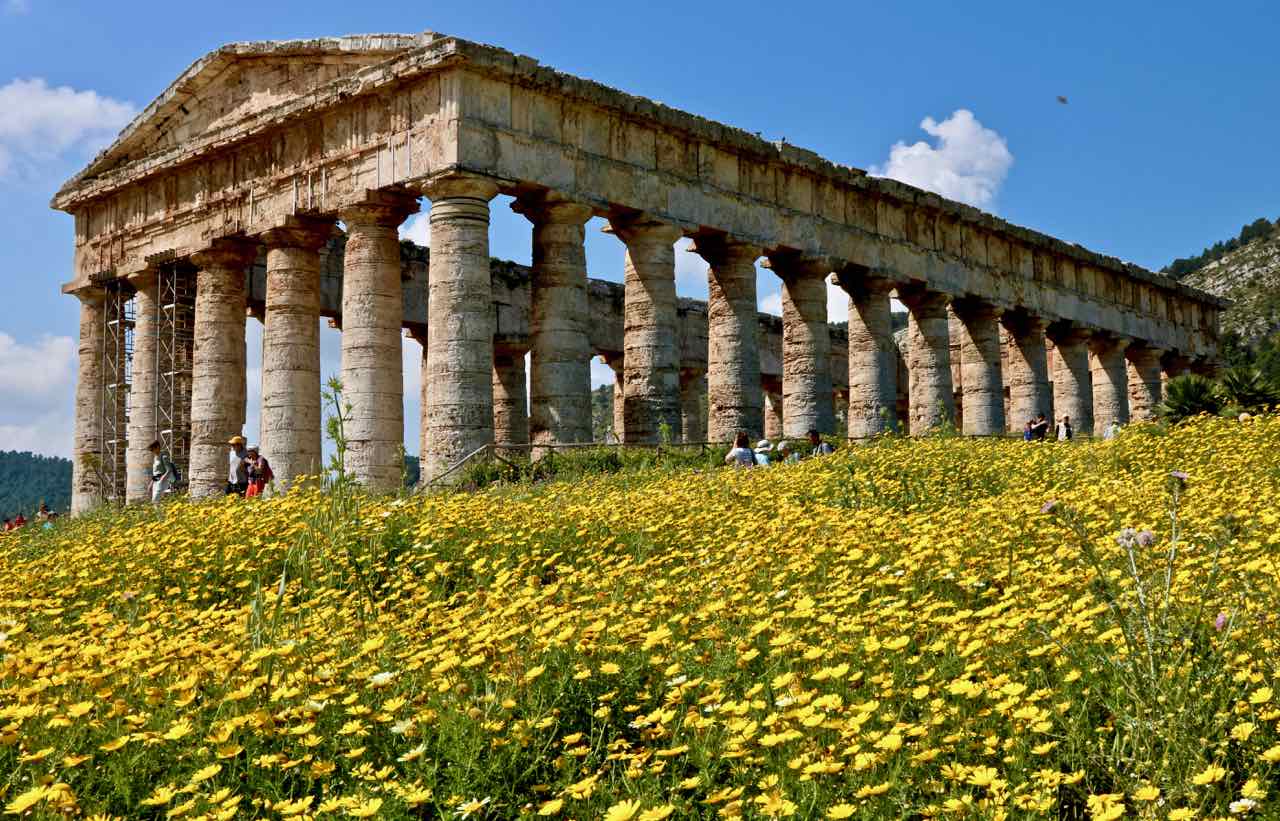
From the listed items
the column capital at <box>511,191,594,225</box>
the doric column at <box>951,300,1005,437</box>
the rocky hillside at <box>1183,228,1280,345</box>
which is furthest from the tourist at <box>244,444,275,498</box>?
the rocky hillside at <box>1183,228,1280,345</box>

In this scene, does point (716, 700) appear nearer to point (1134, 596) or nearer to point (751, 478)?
point (1134, 596)

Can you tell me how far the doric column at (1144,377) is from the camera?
42344mm

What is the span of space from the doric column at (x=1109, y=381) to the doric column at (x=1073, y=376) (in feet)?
7.11

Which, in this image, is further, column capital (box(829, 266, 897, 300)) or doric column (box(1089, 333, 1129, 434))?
doric column (box(1089, 333, 1129, 434))

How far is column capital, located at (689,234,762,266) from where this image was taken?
2608 centimetres

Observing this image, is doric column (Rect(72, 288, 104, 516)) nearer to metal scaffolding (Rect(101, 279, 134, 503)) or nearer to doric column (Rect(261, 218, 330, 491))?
metal scaffolding (Rect(101, 279, 134, 503))

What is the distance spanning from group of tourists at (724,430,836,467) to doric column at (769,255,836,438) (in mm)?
4046

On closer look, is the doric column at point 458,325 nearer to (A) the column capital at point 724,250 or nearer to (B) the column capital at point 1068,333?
(A) the column capital at point 724,250

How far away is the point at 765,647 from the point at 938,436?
1334 centimetres

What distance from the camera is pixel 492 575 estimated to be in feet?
28.7

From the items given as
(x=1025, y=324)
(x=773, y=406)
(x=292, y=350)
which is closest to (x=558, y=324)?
(x=292, y=350)

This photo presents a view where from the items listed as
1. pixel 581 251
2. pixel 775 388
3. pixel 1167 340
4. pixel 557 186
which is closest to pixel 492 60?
pixel 557 186

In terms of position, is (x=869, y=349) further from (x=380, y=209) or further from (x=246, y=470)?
(x=246, y=470)

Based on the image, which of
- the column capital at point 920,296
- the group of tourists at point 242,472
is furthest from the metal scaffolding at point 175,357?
the column capital at point 920,296
